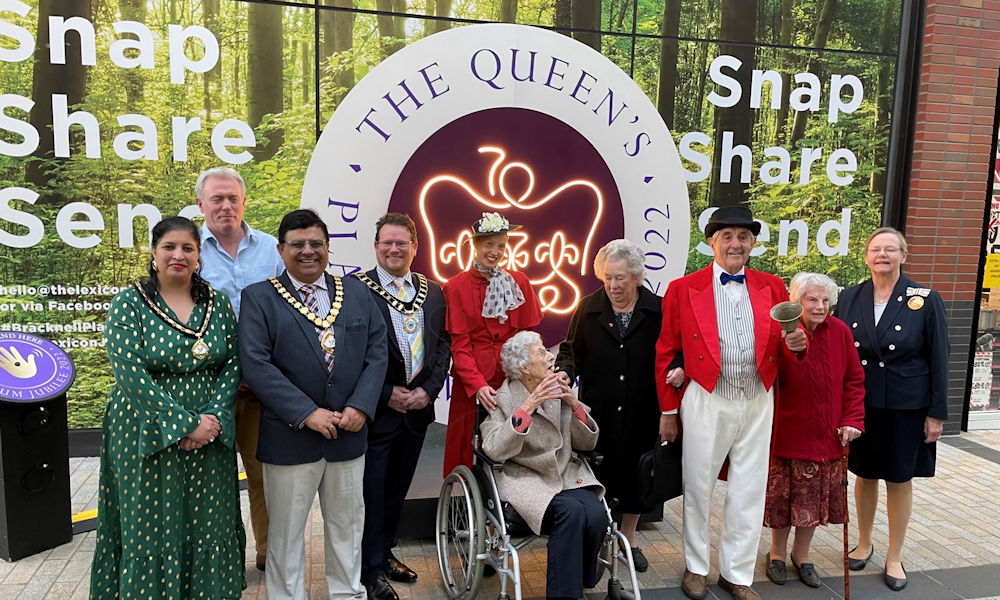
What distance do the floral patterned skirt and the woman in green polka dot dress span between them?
8.36 ft

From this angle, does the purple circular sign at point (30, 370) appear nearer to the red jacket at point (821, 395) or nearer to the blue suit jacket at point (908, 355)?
the red jacket at point (821, 395)

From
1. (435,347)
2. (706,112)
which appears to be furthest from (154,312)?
(706,112)

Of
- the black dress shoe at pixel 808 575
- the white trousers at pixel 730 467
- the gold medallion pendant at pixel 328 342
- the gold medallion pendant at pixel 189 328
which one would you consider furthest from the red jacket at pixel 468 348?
the black dress shoe at pixel 808 575

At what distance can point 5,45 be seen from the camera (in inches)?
183

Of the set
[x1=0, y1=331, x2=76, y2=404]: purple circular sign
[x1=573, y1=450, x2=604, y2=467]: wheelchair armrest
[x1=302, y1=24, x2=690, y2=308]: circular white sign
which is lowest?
[x1=573, y1=450, x2=604, y2=467]: wheelchair armrest

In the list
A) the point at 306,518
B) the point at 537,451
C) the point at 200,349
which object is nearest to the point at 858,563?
the point at 537,451

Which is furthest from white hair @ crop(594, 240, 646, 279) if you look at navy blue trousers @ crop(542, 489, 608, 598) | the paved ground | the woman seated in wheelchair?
the paved ground

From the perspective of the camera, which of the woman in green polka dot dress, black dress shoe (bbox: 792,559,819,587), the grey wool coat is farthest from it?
black dress shoe (bbox: 792,559,819,587)

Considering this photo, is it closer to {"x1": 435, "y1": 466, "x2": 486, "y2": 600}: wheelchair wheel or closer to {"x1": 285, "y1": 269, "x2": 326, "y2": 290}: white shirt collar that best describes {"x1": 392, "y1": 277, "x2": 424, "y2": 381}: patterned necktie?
{"x1": 285, "y1": 269, "x2": 326, "y2": 290}: white shirt collar

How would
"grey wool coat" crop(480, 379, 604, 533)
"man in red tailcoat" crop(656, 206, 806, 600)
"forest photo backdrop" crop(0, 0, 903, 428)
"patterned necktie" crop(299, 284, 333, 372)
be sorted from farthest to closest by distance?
"forest photo backdrop" crop(0, 0, 903, 428)
"man in red tailcoat" crop(656, 206, 806, 600)
"grey wool coat" crop(480, 379, 604, 533)
"patterned necktie" crop(299, 284, 333, 372)

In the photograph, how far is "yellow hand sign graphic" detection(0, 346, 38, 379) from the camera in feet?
11.0

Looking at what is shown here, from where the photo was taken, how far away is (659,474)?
10.5 feet

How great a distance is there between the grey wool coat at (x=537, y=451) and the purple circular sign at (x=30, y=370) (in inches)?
85.9

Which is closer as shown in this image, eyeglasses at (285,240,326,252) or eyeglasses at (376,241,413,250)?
eyeglasses at (285,240,326,252)
